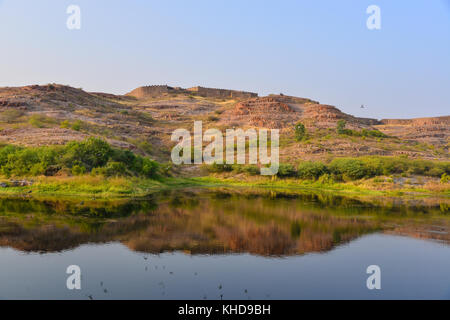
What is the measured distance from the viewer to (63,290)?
977 cm

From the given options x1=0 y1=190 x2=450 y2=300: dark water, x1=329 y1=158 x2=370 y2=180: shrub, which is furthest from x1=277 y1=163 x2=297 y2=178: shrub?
x1=0 y1=190 x2=450 y2=300: dark water

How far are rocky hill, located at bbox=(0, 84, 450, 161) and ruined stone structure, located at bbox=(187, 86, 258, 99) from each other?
7824 mm

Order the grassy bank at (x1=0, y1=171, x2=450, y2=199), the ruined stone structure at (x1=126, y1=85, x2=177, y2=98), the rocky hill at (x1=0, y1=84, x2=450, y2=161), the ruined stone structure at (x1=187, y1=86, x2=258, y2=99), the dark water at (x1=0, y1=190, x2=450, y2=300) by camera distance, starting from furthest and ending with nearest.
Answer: the ruined stone structure at (x1=187, y1=86, x2=258, y2=99) < the ruined stone structure at (x1=126, y1=85, x2=177, y2=98) < the rocky hill at (x1=0, y1=84, x2=450, y2=161) < the grassy bank at (x1=0, y1=171, x2=450, y2=199) < the dark water at (x1=0, y1=190, x2=450, y2=300)

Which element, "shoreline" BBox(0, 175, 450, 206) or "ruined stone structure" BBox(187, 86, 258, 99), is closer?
"shoreline" BBox(0, 175, 450, 206)

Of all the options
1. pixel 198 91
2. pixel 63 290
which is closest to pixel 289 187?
pixel 63 290

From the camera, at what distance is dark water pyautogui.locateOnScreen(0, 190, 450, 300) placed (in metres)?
10.2

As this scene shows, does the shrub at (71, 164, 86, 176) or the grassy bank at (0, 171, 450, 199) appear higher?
the shrub at (71, 164, 86, 176)

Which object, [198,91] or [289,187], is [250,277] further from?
[198,91]
